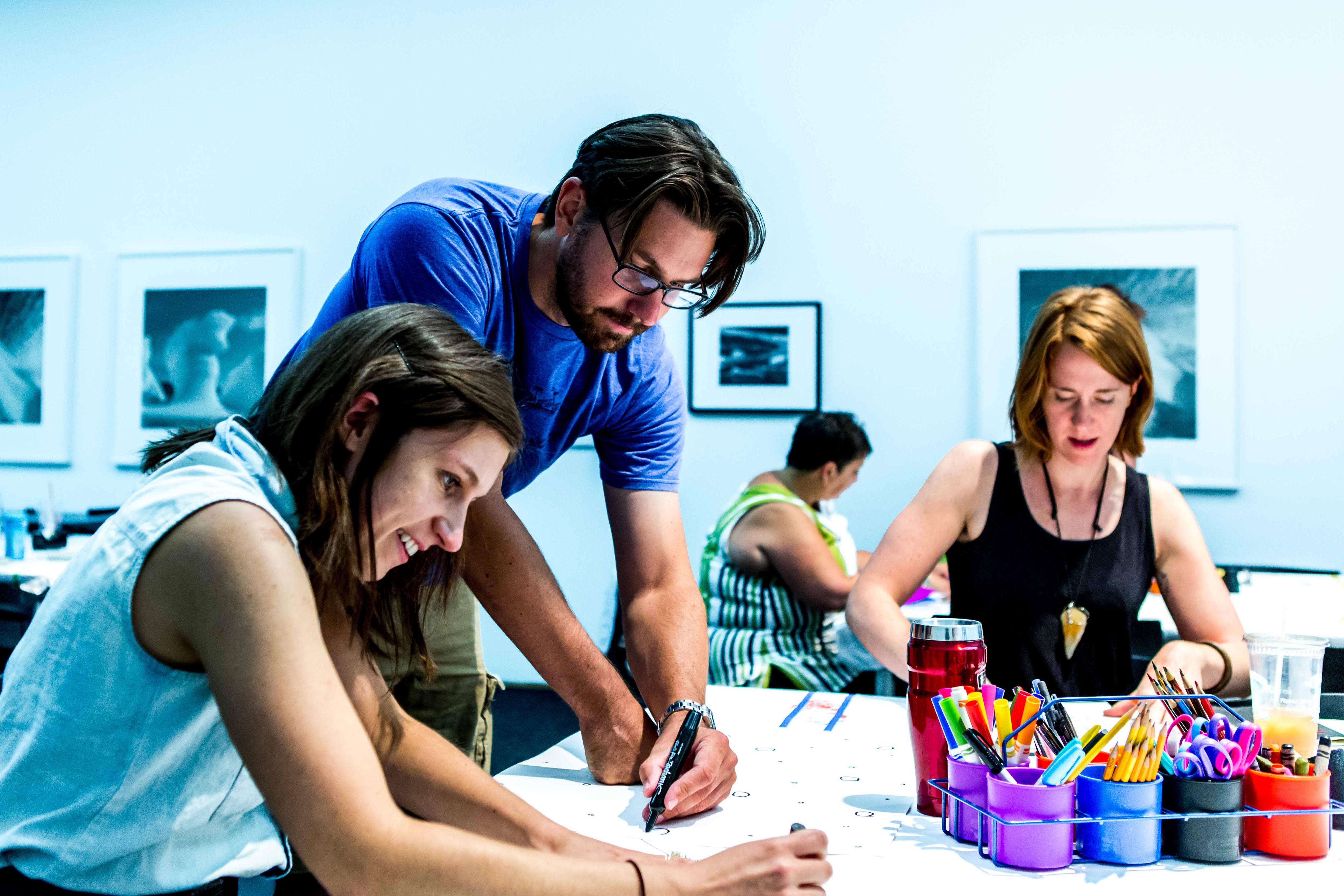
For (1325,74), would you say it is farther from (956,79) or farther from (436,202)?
(436,202)

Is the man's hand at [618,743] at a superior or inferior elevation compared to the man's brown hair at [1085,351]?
inferior

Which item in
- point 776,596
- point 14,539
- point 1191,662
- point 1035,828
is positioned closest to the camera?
point 1035,828

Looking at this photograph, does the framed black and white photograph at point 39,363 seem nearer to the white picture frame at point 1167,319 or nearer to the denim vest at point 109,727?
the white picture frame at point 1167,319

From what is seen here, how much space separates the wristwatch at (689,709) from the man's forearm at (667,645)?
0.15 ft

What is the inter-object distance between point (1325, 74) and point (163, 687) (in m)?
4.51

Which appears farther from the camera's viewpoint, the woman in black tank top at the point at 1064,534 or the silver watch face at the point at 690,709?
the woman in black tank top at the point at 1064,534

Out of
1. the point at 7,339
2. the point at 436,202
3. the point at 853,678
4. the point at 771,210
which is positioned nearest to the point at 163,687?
the point at 436,202

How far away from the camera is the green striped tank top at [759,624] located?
2.60 meters

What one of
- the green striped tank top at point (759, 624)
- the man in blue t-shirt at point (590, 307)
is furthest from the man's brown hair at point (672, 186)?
the green striped tank top at point (759, 624)

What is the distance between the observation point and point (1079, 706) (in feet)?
4.96

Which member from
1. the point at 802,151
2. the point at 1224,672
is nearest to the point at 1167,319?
the point at 802,151

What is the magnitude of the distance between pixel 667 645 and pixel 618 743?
0.87 feet

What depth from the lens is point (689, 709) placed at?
51.6 inches

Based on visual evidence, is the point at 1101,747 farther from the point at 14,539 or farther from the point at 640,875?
the point at 14,539
